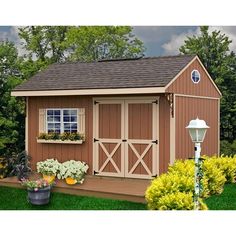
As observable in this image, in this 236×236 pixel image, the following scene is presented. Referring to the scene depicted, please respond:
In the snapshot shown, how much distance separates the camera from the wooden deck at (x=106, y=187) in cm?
915

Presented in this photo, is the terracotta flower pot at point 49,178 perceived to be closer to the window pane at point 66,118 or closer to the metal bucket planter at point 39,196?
the metal bucket planter at point 39,196

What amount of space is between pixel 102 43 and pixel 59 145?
15.1ft

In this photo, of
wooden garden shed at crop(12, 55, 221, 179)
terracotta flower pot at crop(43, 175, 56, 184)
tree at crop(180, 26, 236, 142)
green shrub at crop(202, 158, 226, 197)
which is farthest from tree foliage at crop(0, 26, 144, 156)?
green shrub at crop(202, 158, 226, 197)

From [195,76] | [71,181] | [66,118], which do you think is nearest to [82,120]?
[66,118]

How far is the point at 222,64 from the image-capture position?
46.9 feet

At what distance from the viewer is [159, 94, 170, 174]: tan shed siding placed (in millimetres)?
10016

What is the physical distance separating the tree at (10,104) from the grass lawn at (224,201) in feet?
16.2

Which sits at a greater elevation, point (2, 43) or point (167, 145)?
point (2, 43)

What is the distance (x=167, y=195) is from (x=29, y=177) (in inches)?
158

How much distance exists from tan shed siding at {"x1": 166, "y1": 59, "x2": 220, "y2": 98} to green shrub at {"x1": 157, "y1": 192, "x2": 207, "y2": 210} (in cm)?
260

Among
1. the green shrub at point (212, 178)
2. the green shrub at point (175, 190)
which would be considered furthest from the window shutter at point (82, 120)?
the green shrub at point (212, 178)
